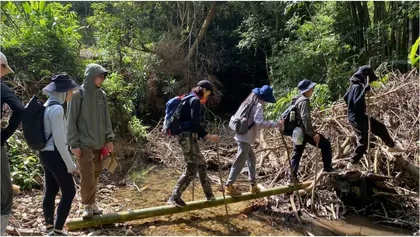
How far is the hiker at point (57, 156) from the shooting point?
12.5ft

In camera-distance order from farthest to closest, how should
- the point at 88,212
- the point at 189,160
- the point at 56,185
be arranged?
1. the point at 189,160
2. the point at 88,212
3. the point at 56,185

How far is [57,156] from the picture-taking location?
3852mm

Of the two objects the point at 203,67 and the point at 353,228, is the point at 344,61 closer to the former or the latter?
the point at 203,67

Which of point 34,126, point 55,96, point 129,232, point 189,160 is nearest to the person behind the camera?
point 34,126

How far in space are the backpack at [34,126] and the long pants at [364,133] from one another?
15.3 ft

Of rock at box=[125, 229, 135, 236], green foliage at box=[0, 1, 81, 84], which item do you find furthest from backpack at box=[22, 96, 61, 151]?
green foliage at box=[0, 1, 81, 84]

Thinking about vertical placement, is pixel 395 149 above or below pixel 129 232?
above

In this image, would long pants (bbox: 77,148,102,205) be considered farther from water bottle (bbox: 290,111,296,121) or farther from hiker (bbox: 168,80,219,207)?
water bottle (bbox: 290,111,296,121)

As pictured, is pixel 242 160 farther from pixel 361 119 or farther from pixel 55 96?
→ pixel 55 96

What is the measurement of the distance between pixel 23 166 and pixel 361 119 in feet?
18.2

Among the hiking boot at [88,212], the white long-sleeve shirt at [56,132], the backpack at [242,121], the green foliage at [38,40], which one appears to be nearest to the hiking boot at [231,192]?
the backpack at [242,121]

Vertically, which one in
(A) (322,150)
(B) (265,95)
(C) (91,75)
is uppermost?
(C) (91,75)

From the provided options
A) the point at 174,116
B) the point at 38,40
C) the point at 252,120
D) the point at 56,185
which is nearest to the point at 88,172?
the point at 56,185

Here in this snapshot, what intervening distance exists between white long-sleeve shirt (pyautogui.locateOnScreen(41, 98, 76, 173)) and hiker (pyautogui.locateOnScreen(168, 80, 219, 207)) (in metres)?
1.67
